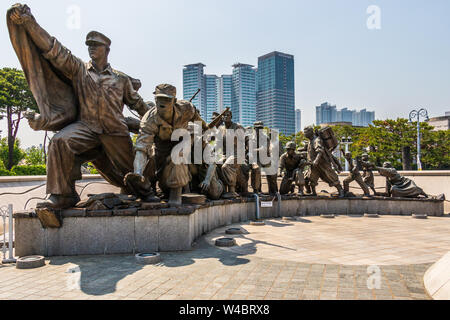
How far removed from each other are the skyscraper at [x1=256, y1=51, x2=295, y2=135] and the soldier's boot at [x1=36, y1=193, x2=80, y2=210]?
50850 millimetres

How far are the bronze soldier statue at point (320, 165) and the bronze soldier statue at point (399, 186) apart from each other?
1476 millimetres

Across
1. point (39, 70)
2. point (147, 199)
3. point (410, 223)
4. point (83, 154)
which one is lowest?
point (410, 223)

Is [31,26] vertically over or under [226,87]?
under

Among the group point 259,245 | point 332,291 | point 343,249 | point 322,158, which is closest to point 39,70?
point 259,245

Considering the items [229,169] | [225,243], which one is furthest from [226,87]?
[225,243]

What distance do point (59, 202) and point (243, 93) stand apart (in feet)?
145

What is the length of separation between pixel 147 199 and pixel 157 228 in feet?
2.02

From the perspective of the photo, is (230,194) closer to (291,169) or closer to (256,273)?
(291,169)

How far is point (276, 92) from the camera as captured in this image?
56375 millimetres

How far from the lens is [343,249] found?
506 centimetres

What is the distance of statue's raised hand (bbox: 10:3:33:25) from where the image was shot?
14.2 feet

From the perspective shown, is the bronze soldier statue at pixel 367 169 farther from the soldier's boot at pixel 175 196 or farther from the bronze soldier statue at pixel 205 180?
the soldier's boot at pixel 175 196

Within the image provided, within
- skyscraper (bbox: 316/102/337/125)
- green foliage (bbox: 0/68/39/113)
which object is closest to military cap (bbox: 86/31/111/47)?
green foliage (bbox: 0/68/39/113)

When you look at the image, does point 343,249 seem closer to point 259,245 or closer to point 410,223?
point 259,245
